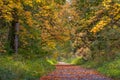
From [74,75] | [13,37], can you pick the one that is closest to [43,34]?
[13,37]

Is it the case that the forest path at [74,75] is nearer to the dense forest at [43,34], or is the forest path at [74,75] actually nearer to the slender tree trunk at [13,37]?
the dense forest at [43,34]

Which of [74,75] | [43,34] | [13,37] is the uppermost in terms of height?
[43,34]

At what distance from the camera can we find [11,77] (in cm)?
1300

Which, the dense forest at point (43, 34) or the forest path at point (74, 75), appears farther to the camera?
the forest path at point (74, 75)

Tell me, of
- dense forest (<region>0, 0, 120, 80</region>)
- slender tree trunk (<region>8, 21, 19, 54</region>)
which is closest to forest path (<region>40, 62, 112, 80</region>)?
dense forest (<region>0, 0, 120, 80</region>)

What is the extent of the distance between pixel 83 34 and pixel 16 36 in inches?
570

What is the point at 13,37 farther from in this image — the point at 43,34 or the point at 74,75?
the point at 74,75

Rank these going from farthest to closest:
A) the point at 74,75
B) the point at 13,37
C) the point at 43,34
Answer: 1. the point at 43,34
2. the point at 13,37
3. the point at 74,75

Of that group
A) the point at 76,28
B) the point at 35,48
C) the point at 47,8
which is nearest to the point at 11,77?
the point at 47,8

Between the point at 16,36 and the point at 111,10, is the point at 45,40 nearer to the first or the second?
the point at 16,36

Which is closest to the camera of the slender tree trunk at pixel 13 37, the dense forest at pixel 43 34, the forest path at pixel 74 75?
the dense forest at pixel 43 34

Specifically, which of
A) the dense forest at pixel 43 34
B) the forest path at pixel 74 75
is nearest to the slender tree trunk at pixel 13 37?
the dense forest at pixel 43 34

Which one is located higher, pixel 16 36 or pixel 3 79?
pixel 16 36

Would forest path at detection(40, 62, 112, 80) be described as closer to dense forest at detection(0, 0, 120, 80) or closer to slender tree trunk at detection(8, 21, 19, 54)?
dense forest at detection(0, 0, 120, 80)
